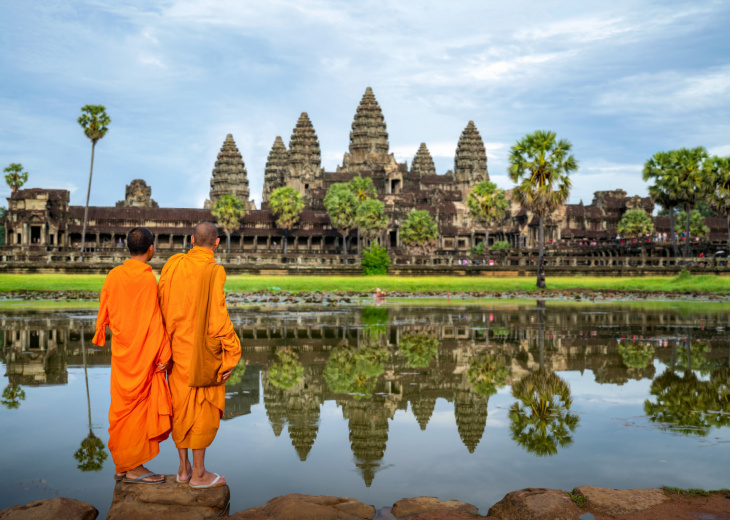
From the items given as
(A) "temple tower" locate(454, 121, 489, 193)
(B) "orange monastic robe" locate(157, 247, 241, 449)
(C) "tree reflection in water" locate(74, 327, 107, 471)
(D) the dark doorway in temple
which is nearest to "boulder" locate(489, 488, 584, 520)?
(B) "orange monastic robe" locate(157, 247, 241, 449)

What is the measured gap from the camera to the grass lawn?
36.2 m

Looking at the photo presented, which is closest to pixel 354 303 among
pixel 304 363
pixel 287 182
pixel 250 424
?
pixel 304 363

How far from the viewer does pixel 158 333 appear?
219 inches

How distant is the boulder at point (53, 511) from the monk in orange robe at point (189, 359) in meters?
0.80

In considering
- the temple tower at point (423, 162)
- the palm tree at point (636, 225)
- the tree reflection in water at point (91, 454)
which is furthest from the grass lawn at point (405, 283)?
the temple tower at point (423, 162)

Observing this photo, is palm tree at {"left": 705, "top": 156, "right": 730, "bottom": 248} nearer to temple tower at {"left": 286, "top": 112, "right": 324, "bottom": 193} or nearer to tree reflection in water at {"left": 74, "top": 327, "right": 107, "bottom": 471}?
tree reflection in water at {"left": 74, "top": 327, "right": 107, "bottom": 471}

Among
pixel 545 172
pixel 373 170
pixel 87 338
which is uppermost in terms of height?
pixel 373 170

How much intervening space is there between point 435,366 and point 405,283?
28.9 meters

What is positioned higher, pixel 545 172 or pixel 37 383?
pixel 545 172

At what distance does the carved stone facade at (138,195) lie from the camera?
107m

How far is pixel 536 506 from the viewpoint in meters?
4.76

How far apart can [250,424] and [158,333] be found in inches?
85.5

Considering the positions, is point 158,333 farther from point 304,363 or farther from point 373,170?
point 373,170

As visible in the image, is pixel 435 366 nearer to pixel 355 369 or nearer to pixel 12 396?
pixel 355 369
